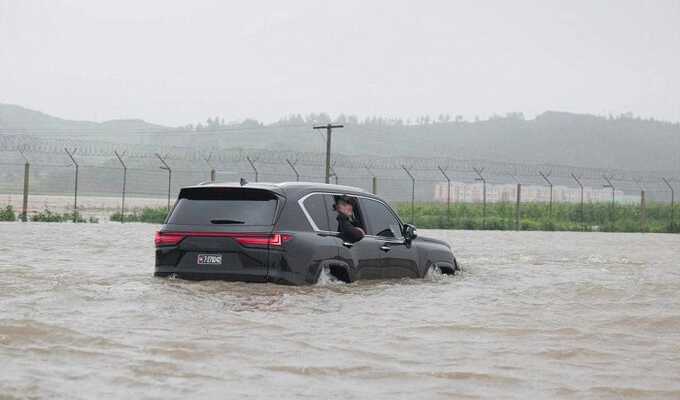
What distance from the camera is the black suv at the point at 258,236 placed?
11.4 metres

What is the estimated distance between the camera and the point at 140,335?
8.68 metres

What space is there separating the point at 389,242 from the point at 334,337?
4367mm

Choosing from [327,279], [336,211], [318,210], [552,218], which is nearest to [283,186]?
[318,210]

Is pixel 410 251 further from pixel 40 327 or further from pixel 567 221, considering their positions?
pixel 567 221

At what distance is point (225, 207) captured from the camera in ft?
38.5

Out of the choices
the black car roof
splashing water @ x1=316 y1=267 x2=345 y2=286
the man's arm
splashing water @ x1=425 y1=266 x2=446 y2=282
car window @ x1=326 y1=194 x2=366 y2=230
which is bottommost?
splashing water @ x1=425 y1=266 x2=446 y2=282

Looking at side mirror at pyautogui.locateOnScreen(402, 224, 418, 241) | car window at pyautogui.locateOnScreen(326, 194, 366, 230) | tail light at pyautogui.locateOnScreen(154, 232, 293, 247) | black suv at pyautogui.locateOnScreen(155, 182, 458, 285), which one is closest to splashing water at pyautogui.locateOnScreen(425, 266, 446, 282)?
side mirror at pyautogui.locateOnScreen(402, 224, 418, 241)

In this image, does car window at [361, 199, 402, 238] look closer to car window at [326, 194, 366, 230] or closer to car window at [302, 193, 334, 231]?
car window at [326, 194, 366, 230]

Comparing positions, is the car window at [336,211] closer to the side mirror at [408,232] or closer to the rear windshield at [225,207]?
the side mirror at [408,232]

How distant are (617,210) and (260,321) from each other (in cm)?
4364

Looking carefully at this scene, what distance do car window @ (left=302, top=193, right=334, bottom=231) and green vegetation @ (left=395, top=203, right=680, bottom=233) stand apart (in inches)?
1197

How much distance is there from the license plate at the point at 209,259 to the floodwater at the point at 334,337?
25 centimetres

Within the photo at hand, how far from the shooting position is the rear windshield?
38.0 feet

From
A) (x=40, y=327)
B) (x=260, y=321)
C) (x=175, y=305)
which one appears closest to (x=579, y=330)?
(x=260, y=321)
